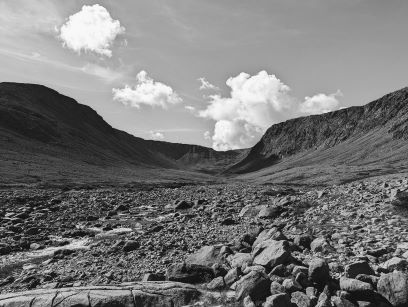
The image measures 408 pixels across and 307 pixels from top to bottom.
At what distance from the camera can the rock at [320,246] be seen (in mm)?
17833

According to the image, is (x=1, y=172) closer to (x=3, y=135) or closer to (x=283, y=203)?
(x=3, y=135)

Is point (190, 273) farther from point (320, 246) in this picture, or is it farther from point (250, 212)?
point (250, 212)

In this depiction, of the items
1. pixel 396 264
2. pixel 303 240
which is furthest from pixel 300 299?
pixel 303 240

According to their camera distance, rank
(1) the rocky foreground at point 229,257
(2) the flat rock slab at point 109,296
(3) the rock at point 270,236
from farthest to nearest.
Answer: (3) the rock at point 270,236, (1) the rocky foreground at point 229,257, (2) the flat rock slab at point 109,296

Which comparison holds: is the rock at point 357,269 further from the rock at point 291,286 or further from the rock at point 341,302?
the rock at point 291,286

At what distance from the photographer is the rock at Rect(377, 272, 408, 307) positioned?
1248 cm

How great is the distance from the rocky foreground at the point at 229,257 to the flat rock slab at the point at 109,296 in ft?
0.11

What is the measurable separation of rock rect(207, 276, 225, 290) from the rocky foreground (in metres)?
0.04

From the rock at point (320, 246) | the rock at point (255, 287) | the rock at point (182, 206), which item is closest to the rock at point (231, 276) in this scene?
the rock at point (255, 287)

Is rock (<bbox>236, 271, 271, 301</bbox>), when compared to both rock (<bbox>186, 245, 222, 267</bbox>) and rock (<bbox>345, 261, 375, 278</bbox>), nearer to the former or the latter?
rock (<bbox>345, 261, 375, 278</bbox>)

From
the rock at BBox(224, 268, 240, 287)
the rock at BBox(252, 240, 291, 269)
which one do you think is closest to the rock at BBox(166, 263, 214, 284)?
the rock at BBox(224, 268, 240, 287)

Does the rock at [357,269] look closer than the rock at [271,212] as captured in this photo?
Yes

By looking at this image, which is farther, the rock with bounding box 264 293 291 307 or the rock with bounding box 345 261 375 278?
the rock with bounding box 345 261 375 278

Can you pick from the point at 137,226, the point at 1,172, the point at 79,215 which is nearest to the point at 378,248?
the point at 137,226
